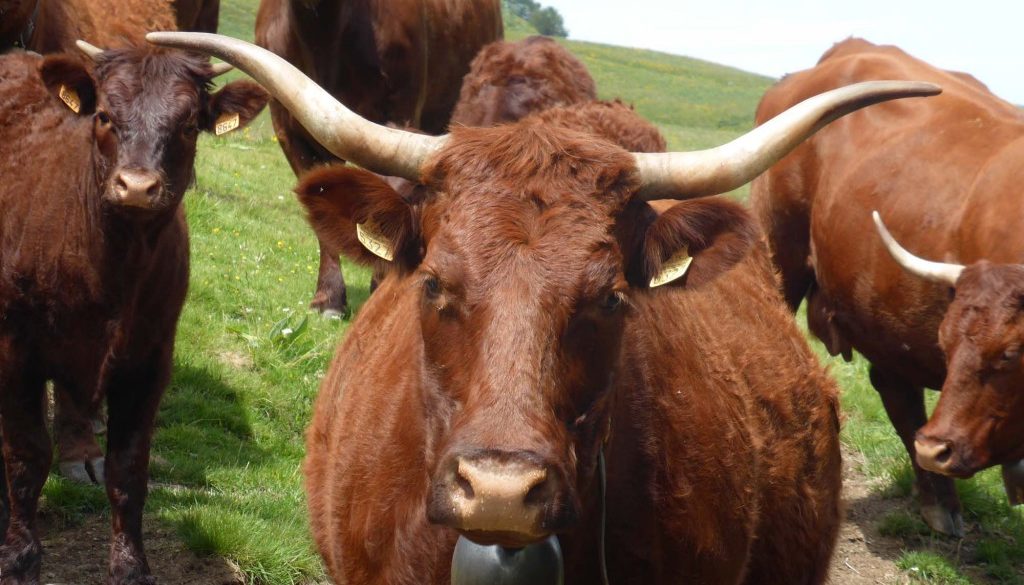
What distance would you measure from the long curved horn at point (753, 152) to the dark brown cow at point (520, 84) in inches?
170

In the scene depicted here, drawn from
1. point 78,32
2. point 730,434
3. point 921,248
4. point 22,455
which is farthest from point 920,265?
point 78,32

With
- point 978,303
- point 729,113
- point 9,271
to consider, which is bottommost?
point 729,113

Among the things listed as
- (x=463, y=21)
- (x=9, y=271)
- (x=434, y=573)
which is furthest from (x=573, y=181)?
(x=463, y=21)

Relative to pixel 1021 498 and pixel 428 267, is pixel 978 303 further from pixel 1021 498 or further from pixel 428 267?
pixel 428 267

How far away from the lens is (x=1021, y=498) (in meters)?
6.75

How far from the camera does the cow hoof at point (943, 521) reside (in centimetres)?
757

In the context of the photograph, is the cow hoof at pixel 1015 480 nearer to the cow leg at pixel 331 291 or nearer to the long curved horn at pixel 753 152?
the long curved horn at pixel 753 152

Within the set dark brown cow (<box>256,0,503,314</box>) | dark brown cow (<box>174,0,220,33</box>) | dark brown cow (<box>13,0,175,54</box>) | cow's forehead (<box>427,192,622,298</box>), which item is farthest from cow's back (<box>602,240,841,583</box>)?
dark brown cow (<box>174,0,220,33</box>)

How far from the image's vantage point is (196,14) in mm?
10898

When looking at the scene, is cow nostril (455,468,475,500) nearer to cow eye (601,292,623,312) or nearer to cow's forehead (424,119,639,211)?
cow eye (601,292,623,312)

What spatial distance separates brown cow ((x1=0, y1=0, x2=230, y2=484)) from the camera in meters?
6.38

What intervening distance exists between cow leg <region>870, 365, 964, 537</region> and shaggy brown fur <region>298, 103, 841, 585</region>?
335 centimetres

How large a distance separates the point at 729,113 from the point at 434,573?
52.4 m

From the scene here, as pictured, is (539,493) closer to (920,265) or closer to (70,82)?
(70,82)
